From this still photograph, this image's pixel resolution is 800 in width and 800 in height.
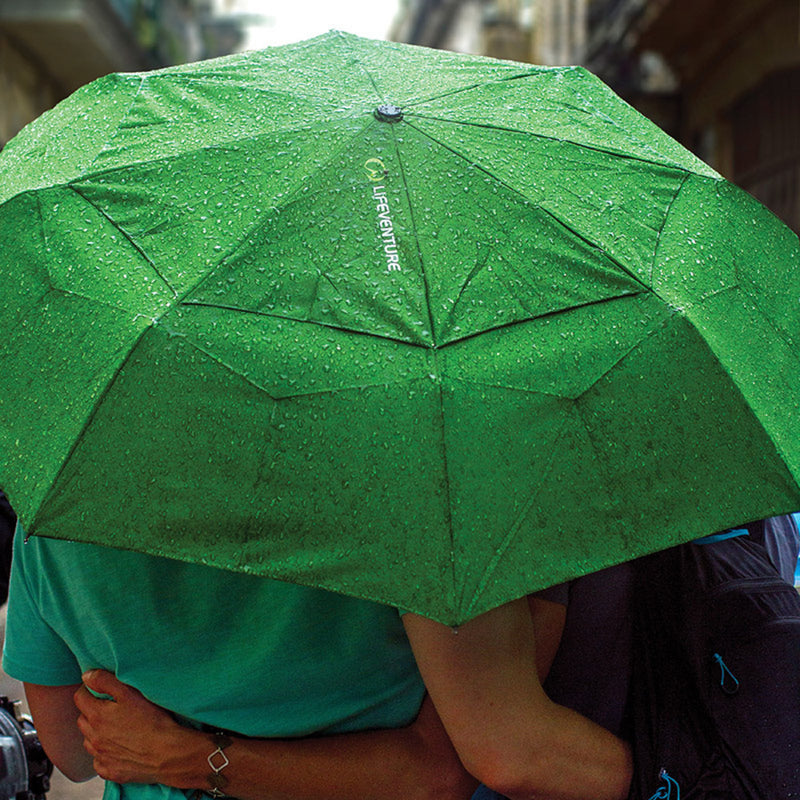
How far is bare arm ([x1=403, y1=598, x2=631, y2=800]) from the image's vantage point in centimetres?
138

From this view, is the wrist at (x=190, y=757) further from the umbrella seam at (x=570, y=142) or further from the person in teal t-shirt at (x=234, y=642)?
the umbrella seam at (x=570, y=142)

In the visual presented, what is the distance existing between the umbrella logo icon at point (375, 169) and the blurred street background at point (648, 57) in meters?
11.5

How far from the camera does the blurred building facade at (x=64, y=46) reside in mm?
13719

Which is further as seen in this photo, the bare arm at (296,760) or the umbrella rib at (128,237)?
the bare arm at (296,760)

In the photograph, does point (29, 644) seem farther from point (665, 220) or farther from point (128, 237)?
point (665, 220)

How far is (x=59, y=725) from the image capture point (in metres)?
1.82

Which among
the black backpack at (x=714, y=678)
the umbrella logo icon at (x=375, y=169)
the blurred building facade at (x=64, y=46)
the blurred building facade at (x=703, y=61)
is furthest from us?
the blurred building facade at (x=64, y=46)

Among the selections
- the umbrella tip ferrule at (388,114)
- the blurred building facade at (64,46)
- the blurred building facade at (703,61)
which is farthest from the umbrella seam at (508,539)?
the blurred building facade at (64,46)

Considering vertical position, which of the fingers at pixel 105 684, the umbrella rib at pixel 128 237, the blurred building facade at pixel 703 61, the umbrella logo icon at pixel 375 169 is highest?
the umbrella logo icon at pixel 375 169

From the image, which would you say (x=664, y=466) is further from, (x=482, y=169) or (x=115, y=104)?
(x=115, y=104)

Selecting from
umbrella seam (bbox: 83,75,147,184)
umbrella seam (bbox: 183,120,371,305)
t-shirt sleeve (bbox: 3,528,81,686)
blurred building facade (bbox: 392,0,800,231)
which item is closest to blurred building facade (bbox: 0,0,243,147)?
blurred building facade (bbox: 392,0,800,231)

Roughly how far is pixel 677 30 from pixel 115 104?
49.8 ft

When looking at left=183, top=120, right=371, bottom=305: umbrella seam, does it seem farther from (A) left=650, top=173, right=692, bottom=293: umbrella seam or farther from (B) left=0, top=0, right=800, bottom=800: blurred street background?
(B) left=0, top=0, right=800, bottom=800: blurred street background

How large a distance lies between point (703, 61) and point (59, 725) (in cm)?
1548
